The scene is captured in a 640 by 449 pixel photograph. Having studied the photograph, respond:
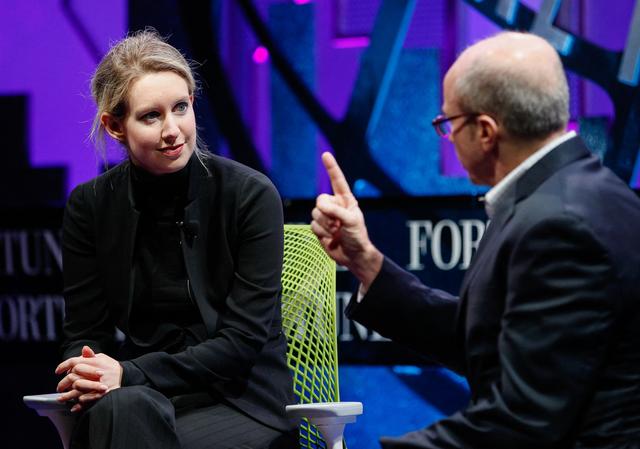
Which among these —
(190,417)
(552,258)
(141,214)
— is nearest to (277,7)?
(141,214)

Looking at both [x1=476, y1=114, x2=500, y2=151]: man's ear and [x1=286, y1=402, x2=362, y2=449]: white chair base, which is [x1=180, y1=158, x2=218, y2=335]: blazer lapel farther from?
[x1=476, y1=114, x2=500, y2=151]: man's ear

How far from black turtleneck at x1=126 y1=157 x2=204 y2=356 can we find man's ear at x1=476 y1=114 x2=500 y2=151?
1.12 metres

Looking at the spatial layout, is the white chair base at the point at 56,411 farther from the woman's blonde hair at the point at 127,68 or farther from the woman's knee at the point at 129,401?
the woman's blonde hair at the point at 127,68

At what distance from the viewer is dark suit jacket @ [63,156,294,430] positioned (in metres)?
2.30

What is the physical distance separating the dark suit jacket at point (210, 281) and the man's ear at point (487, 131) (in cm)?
97

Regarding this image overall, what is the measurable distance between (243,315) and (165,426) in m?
0.38

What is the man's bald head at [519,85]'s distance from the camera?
4.95 feet

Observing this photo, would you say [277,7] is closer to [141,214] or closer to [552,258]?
[141,214]

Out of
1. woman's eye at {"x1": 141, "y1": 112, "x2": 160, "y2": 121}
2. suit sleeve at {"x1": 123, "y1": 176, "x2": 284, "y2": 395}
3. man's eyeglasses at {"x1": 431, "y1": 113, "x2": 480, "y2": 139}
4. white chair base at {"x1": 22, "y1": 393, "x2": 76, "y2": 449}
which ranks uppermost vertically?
man's eyeglasses at {"x1": 431, "y1": 113, "x2": 480, "y2": 139}

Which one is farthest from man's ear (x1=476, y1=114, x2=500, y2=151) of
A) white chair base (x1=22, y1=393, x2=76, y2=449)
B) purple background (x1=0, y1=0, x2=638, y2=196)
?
purple background (x1=0, y1=0, x2=638, y2=196)

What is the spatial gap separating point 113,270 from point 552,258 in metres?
1.46

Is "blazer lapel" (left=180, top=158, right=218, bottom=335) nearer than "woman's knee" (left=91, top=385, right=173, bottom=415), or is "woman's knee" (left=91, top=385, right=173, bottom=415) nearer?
"woman's knee" (left=91, top=385, right=173, bottom=415)

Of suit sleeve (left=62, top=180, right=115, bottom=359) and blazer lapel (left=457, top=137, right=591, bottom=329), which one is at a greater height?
blazer lapel (left=457, top=137, right=591, bottom=329)

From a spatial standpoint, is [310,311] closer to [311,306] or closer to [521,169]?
[311,306]
